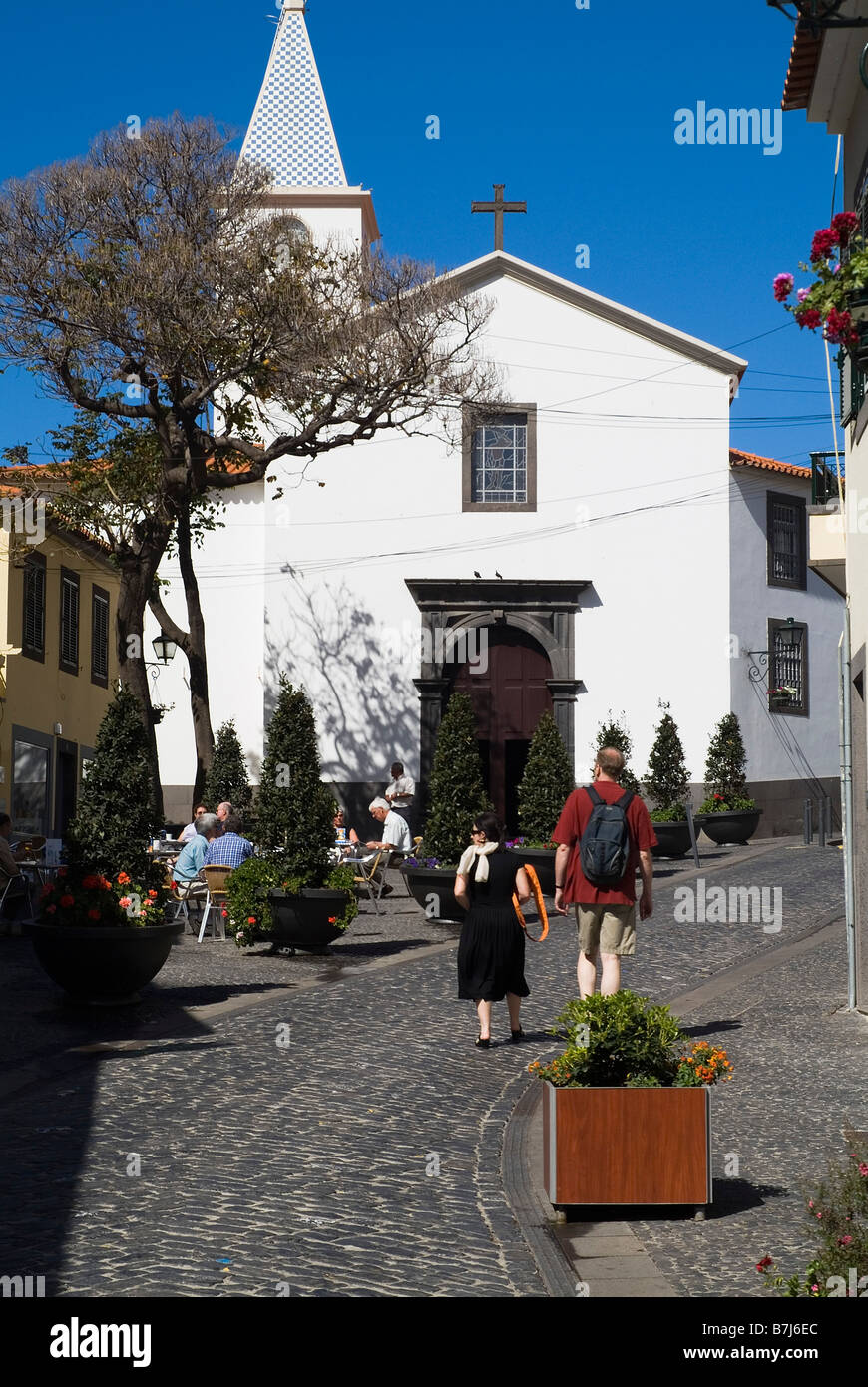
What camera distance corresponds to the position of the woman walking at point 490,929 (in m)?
11.2

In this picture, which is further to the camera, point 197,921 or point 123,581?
point 123,581

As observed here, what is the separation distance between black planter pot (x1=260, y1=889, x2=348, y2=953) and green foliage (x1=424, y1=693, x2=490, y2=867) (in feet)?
11.0

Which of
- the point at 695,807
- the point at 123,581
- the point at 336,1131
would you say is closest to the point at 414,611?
the point at 695,807

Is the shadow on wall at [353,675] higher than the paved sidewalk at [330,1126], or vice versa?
the shadow on wall at [353,675]

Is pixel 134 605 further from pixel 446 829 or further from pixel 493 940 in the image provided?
pixel 493 940

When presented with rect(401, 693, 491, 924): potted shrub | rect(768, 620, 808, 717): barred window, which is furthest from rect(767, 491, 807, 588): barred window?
rect(401, 693, 491, 924): potted shrub

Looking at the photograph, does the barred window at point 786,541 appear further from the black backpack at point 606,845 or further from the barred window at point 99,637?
the black backpack at point 606,845

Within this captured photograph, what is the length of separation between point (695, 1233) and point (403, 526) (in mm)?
26365

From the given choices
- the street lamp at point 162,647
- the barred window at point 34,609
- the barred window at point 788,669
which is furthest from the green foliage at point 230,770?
the barred window at point 788,669

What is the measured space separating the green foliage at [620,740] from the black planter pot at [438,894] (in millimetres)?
6919

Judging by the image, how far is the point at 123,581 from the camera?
22.0 metres

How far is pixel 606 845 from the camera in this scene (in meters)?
10.1

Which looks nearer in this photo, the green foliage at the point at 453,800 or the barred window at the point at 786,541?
the green foliage at the point at 453,800
